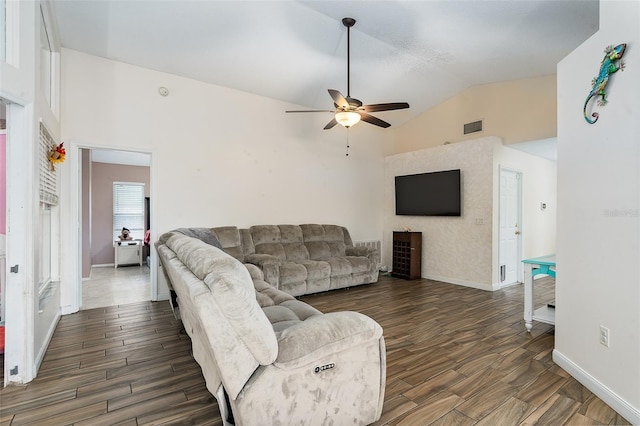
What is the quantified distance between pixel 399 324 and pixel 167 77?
4474mm

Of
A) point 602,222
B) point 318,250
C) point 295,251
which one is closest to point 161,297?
point 295,251

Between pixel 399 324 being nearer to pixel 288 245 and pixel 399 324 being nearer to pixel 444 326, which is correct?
pixel 444 326

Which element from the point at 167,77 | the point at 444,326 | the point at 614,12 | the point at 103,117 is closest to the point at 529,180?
the point at 444,326

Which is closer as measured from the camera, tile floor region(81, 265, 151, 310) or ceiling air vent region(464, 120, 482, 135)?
tile floor region(81, 265, 151, 310)

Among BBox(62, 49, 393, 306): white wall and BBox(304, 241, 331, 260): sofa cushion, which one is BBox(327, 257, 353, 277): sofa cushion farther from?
BBox(62, 49, 393, 306): white wall

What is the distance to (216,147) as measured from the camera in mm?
4801

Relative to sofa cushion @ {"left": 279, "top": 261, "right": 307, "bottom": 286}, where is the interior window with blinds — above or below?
above

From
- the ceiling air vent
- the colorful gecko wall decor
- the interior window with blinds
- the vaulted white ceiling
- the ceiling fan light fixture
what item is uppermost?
the vaulted white ceiling

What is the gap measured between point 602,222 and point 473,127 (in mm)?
3895

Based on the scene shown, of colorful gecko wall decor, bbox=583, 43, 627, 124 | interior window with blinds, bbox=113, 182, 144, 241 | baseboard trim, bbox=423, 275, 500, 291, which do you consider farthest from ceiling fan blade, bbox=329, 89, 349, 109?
interior window with blinds, bbox=113, 182, 144, 241

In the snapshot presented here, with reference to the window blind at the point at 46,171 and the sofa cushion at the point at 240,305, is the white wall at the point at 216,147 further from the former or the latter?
the sofa cushion at the point at 240,305

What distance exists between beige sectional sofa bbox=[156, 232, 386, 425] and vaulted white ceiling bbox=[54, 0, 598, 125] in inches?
115

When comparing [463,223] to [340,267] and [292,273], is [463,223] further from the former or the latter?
[292,273]

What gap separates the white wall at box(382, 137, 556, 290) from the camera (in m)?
5.03
